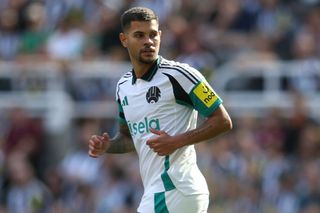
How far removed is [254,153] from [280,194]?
0.70 m

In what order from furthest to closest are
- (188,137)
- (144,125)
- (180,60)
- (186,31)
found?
(186,31)
(180,60)
(144,125)
(188,137)

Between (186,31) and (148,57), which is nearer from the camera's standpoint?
(148,57)

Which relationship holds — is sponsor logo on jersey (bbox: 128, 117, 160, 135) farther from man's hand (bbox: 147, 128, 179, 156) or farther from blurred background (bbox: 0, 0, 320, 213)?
blurred background (bbox: 0, 0, 320, 213)

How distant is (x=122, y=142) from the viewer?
9492 mm

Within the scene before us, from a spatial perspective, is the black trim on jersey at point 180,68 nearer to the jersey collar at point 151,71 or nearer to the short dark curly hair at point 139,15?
the jersey collar at point 151,71

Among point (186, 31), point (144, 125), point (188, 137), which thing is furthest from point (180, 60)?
point (188, 137)

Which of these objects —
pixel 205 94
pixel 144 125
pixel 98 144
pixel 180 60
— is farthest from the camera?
pixel 180 60

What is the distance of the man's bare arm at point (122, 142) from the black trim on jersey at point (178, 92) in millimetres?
865

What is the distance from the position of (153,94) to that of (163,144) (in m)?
0.46

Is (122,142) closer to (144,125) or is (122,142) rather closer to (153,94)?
(144,125)

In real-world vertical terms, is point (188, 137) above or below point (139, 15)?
below

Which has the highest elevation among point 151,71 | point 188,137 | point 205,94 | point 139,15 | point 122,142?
A: point 139,15

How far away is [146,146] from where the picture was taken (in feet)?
29.0

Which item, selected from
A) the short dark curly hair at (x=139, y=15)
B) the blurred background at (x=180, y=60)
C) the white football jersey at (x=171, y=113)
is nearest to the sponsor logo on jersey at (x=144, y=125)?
the white football jersey at (x=171, y=113)
